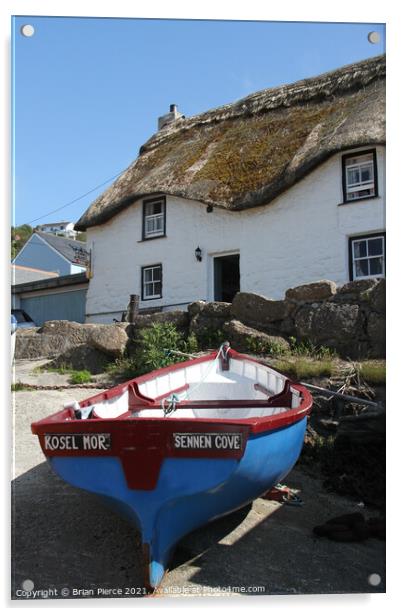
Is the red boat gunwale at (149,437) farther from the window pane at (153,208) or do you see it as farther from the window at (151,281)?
the window pane at (153,208)

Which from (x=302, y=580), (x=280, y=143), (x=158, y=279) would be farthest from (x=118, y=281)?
(x=302, y=580)

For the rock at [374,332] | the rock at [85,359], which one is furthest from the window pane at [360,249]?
the rock at [85,359]

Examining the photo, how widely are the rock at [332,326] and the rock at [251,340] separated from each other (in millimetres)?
259

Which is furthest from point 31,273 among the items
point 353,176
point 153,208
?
point 353,176

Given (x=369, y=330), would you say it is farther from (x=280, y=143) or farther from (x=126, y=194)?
(x=126, y=194)

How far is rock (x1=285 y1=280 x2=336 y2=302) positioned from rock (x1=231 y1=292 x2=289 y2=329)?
0.49 ft

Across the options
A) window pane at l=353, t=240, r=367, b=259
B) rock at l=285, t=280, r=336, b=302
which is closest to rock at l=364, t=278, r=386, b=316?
rock at l=285, t=280, r=336, b=302

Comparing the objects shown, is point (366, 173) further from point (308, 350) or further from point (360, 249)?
point (308, 350)

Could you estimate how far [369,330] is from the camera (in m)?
5.66

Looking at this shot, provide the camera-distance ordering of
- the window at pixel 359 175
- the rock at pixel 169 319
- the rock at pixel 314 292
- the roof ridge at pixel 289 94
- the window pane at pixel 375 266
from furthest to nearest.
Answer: the roof ridge at pixel 289 94
the window at pixel 359 175
the window pane at pixel 375 266
the rock at pixel 169 319
the rock at pixel 314 292

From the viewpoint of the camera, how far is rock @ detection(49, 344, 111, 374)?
7145mm

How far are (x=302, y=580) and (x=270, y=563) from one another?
232 mm

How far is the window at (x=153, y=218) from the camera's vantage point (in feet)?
34.3

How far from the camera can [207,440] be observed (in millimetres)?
3006
